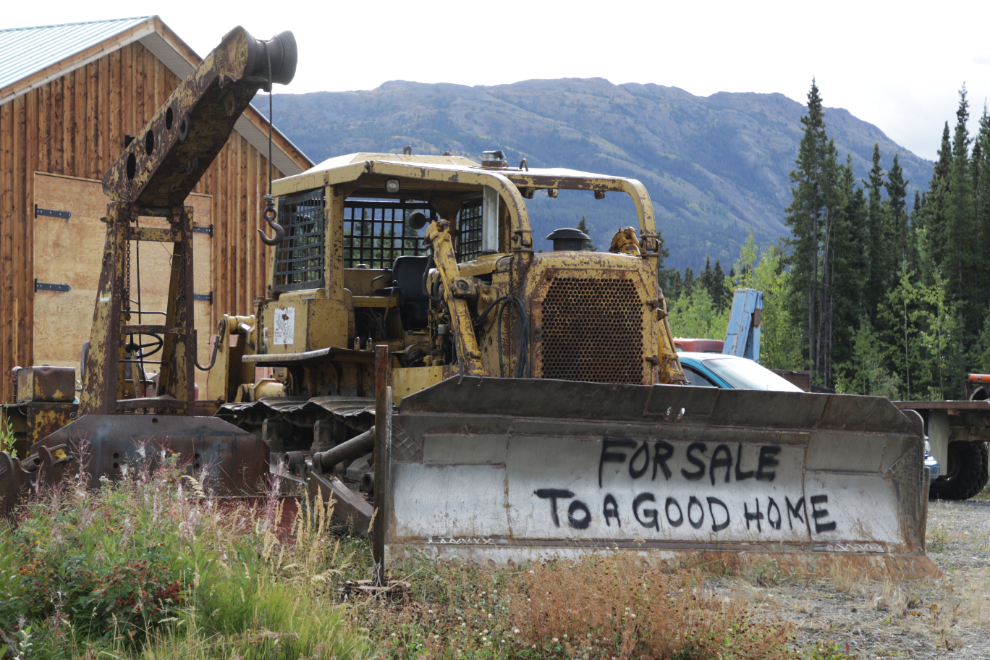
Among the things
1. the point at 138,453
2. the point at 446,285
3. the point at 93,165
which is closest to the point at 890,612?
the point at 446,285

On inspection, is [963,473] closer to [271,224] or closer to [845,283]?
[271,224]

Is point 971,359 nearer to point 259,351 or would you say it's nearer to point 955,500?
point 955,500

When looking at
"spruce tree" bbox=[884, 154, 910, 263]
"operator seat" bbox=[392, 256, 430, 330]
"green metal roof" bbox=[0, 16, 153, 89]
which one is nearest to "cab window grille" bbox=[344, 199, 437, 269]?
"operator seat" bbox=[392, 256, 430, 330]

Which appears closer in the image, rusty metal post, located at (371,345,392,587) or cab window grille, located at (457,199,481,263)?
rusty metal post, located at (371,345,392,587)

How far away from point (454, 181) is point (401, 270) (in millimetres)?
1034

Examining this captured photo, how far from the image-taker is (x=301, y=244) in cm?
855

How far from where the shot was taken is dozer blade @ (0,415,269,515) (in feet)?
23.2

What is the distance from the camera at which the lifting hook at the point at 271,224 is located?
7848 mm

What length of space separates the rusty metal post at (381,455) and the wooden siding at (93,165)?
1210 centimetres

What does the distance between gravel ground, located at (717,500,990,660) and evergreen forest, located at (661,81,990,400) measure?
51695 millimetres

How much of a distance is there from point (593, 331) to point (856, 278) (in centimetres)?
6047

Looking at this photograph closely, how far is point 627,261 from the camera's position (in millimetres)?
7203

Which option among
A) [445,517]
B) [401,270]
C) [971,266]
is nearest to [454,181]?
[401,270]

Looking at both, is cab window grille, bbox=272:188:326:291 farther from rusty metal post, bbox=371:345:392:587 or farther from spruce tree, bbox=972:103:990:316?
spruce tree, bbox=972:103:990:316
